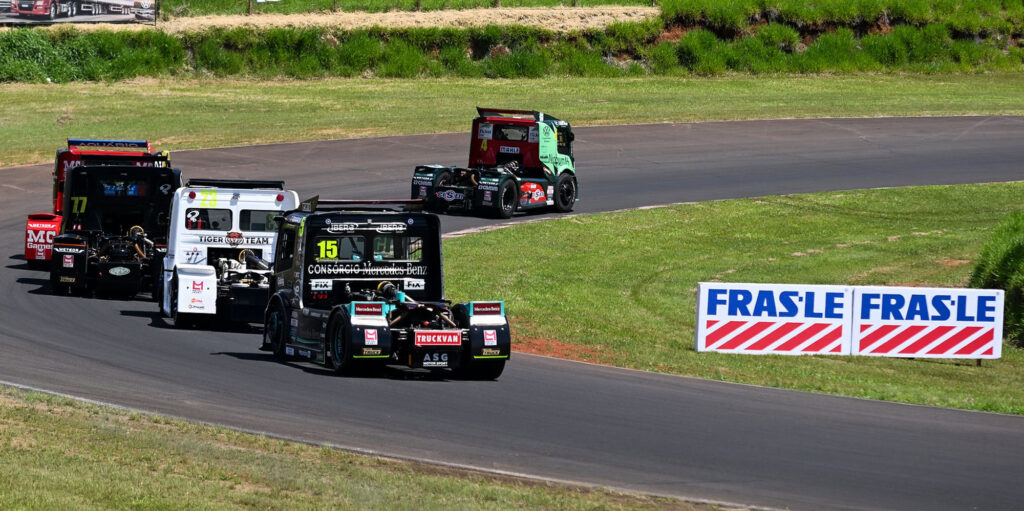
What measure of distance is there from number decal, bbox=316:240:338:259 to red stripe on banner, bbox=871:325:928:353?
29.8ft

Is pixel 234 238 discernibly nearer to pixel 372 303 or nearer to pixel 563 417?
pixel 372 303

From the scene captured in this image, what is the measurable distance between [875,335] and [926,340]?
825 mm

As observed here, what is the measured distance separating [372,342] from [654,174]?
85.5 feet

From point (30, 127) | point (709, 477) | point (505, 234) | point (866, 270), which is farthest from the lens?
point (30, 127)

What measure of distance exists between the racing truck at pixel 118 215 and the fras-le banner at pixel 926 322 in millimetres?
12514

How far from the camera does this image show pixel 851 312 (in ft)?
71.4

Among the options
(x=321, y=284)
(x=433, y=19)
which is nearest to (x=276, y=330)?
(x=321, y=284)

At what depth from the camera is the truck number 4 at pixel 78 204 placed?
26297mm

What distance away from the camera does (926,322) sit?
21.8 metres

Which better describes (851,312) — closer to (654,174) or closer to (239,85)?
(654,174)

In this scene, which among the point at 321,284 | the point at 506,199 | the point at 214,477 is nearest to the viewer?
the point at 214,477

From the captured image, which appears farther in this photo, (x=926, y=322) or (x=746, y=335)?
(x=926, y=322)

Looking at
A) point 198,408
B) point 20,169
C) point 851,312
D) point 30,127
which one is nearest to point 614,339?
point 851,312

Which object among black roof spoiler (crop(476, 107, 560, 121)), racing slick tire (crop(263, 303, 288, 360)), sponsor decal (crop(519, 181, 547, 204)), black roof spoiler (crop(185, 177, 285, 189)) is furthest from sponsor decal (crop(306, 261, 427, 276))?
sponsor decal (crop(519, 181, 547, 204))
